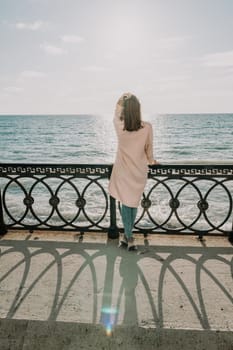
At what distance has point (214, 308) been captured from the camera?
9.11ft

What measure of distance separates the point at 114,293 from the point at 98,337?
61 cm

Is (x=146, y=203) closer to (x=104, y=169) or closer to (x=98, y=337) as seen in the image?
(x=104, y=169)

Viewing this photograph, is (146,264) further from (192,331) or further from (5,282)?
(5,282)

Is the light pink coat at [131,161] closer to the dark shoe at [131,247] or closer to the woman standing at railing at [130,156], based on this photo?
the woman standing at railing at [130,156]

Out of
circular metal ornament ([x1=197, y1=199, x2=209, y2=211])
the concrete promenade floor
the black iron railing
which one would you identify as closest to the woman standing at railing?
the black iron railing

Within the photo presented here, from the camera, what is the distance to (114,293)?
304 centimetres

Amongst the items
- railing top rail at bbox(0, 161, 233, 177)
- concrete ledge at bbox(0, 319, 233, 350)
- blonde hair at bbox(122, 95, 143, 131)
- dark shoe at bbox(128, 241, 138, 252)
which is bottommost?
concrete ledge at bbox(0, 319, 233, 350)

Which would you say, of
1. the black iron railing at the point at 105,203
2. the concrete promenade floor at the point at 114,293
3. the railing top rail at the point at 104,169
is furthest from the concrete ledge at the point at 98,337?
the railing top rail at the point at 104,169

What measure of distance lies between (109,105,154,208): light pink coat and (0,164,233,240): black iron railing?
0.48 m

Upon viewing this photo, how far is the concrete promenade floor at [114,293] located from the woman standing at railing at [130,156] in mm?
542

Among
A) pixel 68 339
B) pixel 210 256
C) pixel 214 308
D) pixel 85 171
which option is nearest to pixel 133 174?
pixel 85 171

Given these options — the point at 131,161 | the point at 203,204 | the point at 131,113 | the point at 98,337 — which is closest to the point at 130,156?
the point at 131,161

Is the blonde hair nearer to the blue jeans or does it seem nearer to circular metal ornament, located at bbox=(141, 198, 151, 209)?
the blue jeans

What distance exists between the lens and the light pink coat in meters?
3.59
